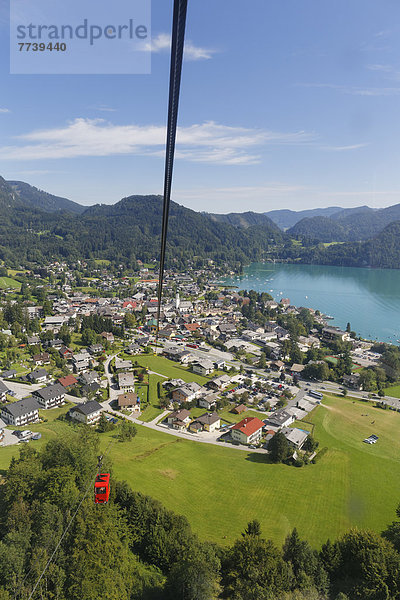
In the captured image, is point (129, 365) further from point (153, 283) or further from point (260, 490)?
point (153, 283)

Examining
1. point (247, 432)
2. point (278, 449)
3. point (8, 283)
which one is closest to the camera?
point (278, 449)

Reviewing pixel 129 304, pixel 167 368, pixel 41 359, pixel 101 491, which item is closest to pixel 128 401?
pixel 167 368

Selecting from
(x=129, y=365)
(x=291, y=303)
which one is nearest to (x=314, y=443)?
(x=129, y=365)

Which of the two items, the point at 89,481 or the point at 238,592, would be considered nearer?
the point at 238,592

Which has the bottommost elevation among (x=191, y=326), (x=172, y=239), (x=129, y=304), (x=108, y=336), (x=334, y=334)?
(x=108, y=336)

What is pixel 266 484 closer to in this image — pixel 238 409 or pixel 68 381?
pixel 238 409

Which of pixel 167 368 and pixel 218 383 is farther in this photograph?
pixel 167 368

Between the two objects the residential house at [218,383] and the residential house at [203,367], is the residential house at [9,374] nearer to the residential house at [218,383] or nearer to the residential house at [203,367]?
the residential house at [203,367]
